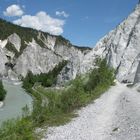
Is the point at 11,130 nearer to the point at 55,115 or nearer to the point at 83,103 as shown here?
the point at 55,115

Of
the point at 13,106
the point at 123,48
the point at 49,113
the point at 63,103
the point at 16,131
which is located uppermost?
the point at 123,48

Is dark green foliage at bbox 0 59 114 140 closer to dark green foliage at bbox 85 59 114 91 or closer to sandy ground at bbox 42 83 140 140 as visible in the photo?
sandy ground at bbox 42 83 140 140

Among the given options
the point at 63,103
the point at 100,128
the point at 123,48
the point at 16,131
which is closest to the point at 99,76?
the point at 63,103

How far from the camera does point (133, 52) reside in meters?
107

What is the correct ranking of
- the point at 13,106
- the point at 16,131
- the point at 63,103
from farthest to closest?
the point at 13,106 → the point at 63,103 → the point at 16,131

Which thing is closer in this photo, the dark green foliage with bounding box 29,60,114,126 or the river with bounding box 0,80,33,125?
the dark green foliage with bounding box 29,60,114,126

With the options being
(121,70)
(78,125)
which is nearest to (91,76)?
(121,70)

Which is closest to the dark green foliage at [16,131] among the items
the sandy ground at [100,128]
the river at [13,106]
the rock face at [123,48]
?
the sandy ground at [100,128]

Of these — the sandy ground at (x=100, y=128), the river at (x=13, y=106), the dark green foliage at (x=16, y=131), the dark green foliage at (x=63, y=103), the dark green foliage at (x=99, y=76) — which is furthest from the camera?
the river at (x=13, y=106)

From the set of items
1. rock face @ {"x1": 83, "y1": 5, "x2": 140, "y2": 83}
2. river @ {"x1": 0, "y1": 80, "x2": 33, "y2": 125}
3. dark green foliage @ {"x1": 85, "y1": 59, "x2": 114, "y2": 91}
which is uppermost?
rock face @ {"x1": 83, "y1": 5, "x2": 140, "y2": 83}

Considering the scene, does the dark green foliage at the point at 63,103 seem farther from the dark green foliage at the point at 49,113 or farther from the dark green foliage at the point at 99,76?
the dark green foliage at the point at 99,76

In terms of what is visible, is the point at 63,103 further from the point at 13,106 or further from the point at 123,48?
the point at 123,48

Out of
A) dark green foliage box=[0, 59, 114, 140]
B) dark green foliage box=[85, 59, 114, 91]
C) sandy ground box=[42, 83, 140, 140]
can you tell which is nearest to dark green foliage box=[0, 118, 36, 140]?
dark green foliage box=[0, 59, 114, 140]

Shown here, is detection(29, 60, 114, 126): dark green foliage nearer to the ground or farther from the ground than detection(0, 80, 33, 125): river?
farther from the ground
